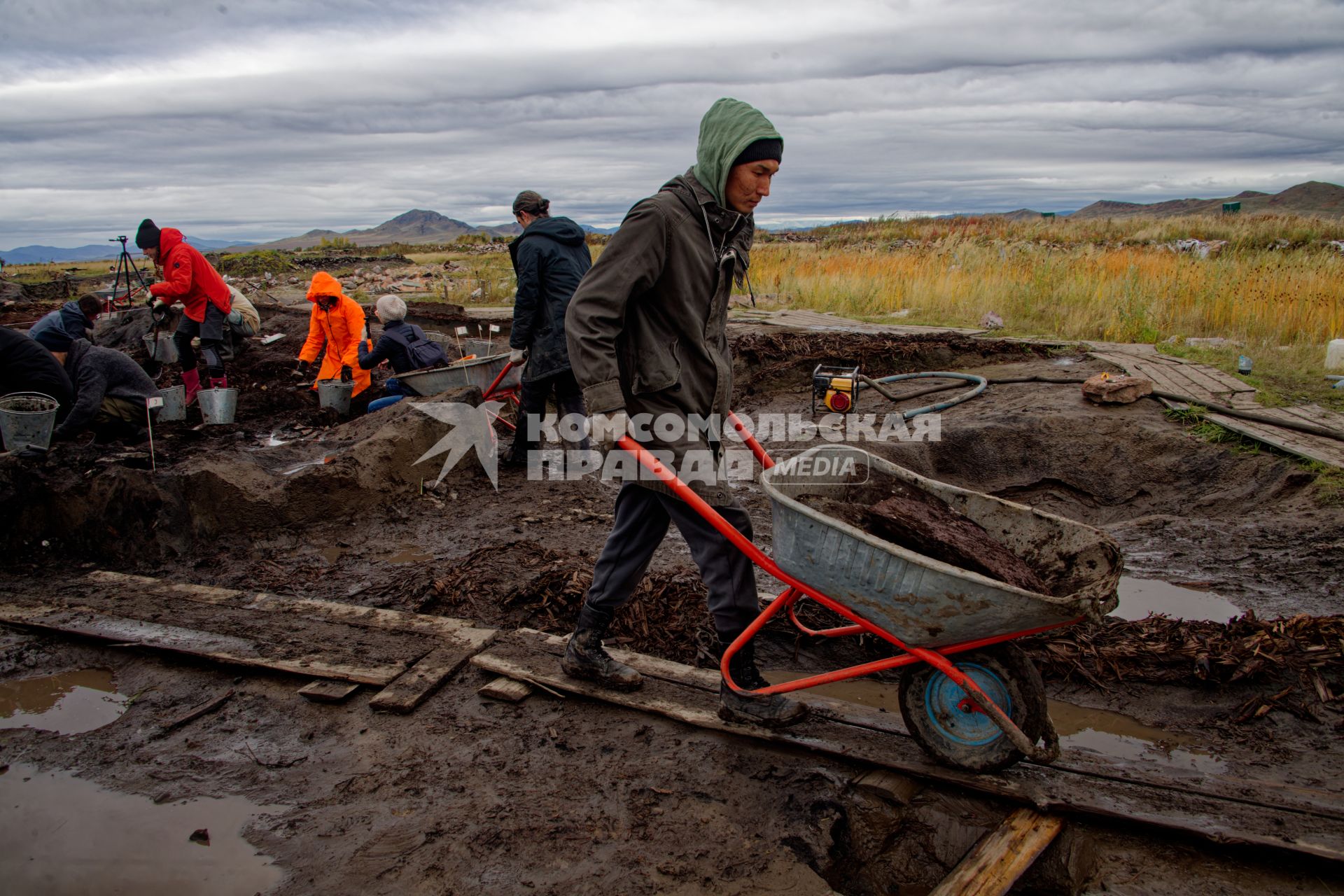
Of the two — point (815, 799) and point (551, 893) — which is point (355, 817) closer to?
point (551, 893)

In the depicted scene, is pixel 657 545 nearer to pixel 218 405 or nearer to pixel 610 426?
pixel 610 426

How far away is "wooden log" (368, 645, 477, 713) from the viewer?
118 inches

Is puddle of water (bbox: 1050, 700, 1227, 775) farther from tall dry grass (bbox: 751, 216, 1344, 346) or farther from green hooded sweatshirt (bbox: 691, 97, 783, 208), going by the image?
tall dry grass (bbox: 751, 216, 1344, 346)

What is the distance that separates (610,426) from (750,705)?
1094 mm

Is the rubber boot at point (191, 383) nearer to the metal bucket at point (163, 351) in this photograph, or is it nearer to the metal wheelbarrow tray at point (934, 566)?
the metal bucket at point (163, 351)

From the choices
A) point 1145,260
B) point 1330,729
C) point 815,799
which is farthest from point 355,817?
point 1145,260

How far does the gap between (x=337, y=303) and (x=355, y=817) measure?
5929mm

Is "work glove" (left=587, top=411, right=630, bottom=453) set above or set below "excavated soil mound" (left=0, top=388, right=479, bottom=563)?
above

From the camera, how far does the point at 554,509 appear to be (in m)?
5.69

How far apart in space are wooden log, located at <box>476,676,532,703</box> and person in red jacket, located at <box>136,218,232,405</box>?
6.43 metres

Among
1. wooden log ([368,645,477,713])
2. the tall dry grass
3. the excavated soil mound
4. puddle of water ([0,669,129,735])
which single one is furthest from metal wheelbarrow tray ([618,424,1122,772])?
the tall dry grass

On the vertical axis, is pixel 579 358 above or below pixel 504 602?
above

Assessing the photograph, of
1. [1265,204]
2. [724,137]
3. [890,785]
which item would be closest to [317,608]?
[890,785]

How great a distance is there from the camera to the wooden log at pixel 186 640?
3242 millimetres
